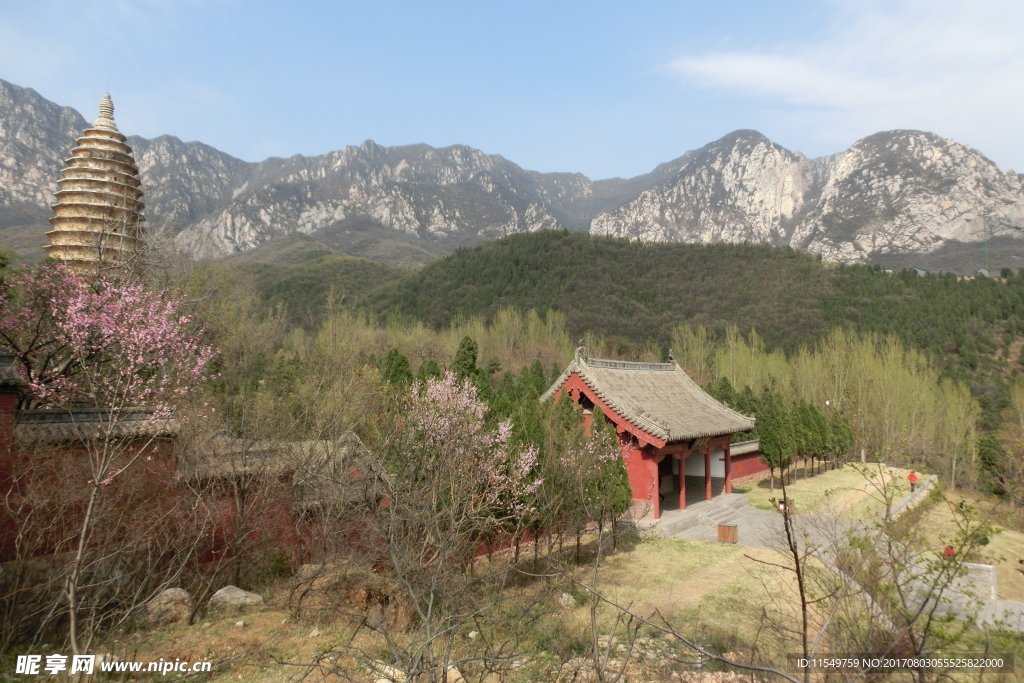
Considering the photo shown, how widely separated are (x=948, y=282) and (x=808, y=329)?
51.5ft

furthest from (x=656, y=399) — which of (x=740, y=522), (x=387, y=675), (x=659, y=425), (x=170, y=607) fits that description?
(x=387, y=675)

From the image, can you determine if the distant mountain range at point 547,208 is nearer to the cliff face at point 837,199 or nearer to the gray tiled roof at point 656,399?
the cliff face at point 837,199

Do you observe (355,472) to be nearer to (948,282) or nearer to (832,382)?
(832,382)

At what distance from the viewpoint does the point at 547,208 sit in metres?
154

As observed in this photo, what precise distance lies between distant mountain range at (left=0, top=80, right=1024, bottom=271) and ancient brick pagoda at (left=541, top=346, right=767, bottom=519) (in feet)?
189

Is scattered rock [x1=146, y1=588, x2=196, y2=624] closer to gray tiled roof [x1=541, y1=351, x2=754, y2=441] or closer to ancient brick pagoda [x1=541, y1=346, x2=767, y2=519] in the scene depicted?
ancient brick pagoda [x1=541, y1=346, x2=767, y2=519]

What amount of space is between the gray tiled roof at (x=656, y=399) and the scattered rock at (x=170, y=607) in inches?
405

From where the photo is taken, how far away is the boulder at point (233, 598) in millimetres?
8039

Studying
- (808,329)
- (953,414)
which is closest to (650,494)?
(953,414)

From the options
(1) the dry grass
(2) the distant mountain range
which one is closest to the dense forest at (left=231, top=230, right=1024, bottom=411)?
(2) the distant mountain range

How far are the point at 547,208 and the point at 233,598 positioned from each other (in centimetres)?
15156

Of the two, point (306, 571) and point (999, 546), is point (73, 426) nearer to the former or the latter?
point (306, 571)

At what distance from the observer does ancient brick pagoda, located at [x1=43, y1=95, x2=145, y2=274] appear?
56.4 ft

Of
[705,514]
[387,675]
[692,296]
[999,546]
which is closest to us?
[387,675]
